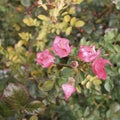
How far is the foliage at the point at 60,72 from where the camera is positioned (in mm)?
1435

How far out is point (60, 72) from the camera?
1.46 meters

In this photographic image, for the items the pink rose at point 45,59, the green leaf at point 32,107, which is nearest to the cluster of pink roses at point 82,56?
the pink rose at point 45,59

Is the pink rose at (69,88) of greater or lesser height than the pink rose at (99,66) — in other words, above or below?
below

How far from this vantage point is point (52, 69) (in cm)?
151

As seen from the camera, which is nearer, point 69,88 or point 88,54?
point 88,54

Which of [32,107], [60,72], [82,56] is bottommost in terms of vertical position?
[32,107]

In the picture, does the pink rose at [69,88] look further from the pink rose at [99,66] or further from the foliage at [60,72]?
the pink rose at [99,66]

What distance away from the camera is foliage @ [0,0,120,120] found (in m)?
1.43

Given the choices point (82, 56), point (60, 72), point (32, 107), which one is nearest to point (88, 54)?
point (82, 56)

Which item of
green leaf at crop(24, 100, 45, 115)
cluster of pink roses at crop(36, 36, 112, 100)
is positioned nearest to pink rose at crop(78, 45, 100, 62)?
cluster of pink roses at crop(36, 36, 112, 100)

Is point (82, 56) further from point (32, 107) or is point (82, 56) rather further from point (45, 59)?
point (32, 107)

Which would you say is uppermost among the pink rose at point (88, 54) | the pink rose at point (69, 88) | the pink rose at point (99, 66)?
the pink rose at point (88, 54)

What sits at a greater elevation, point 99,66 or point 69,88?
point 99,66

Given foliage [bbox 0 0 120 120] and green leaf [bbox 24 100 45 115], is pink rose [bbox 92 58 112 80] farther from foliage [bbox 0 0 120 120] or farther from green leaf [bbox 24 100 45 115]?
green leaf [bbox 24 100 45 115]
